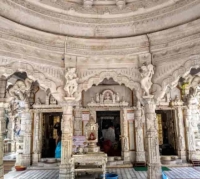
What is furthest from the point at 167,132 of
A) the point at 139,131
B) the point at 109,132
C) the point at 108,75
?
the point at 108,75

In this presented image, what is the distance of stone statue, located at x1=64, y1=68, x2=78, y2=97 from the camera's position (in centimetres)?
605

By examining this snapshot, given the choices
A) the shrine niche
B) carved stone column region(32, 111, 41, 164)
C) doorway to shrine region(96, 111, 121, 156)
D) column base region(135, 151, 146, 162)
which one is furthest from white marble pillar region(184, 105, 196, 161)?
carved stone column region(32, 111, 41, 164)

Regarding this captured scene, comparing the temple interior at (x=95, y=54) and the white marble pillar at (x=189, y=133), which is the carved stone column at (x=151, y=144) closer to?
the temple interior at (x=95, y=54)

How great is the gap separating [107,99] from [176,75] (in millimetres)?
4754

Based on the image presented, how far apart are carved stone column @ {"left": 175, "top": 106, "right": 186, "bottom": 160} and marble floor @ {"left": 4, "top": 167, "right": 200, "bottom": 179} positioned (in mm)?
912

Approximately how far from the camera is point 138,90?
612 centimetres

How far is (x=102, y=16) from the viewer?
6336 millimetres

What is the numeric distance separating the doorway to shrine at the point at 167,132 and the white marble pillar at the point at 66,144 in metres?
6.41

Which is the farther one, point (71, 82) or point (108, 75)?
point (108, 75)

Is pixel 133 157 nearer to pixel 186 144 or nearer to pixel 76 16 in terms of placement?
pixel 186 144

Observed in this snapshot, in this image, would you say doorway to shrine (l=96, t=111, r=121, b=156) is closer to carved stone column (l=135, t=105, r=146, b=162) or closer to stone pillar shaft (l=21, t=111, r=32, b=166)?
carved stone column (l=135, t=105, r=146, b=162)

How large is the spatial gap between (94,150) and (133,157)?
415 cm

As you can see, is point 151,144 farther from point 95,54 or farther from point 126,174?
point 95,54

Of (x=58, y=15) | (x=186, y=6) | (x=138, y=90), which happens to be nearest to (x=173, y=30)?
(x=186, y=6)
